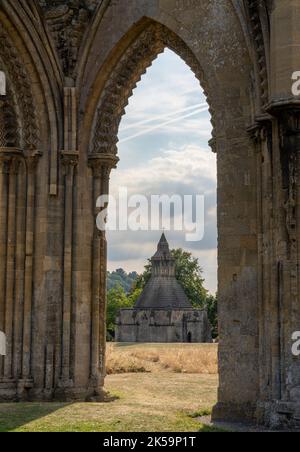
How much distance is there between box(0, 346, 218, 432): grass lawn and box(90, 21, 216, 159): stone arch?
4736 millimetres

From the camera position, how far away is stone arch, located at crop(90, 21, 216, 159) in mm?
14289

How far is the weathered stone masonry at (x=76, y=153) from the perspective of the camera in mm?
11938

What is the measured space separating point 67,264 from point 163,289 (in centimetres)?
4696

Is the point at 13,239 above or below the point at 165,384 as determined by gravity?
above

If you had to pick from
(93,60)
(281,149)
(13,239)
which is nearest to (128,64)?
(93,60)

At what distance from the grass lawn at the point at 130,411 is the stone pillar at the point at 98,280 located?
0.63m

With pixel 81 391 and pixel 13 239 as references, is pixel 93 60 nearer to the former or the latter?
pixel 13 239

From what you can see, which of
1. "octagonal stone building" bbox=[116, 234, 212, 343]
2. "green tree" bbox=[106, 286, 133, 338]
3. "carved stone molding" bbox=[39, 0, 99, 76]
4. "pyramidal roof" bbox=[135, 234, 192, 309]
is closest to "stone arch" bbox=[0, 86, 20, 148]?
"carved stone molding" bbox=[39, 0, 99, 76]

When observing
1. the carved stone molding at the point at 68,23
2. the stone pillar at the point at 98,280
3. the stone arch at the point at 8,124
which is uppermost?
the carved stone molding at the point at 68,23

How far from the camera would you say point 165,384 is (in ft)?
52.7

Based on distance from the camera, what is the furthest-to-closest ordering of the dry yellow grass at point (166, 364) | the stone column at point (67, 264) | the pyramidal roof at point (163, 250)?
1. the pyramidal roof at point (163, 250)
2. the dry yellow grass at point (166, 364)
3. the stone column at point (67, 264)

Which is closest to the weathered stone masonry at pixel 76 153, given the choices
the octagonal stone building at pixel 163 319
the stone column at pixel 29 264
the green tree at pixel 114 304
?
the stone column at pixel 29 264

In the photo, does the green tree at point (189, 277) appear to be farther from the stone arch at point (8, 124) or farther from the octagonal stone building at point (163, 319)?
the stone arch at point (8, 124)
